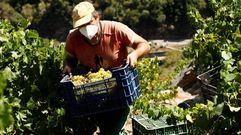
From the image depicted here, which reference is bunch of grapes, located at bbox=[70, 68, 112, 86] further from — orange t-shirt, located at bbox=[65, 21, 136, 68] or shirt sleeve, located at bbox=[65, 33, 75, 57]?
shirt sleeve, located at bbox=[65, 33, 75, 57]

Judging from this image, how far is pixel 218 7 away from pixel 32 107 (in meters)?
2.32

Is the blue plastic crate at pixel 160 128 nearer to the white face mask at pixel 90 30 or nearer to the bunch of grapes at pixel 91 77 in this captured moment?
the bunch of grapes at pixel 91 77

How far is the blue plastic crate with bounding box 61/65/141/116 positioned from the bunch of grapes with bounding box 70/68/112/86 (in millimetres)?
40

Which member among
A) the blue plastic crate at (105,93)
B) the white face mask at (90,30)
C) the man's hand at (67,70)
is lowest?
the blue plastic crate at (105,93)

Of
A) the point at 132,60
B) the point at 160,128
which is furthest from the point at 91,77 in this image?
the point at 160,128

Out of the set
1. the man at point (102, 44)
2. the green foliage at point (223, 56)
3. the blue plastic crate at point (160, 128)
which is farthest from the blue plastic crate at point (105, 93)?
the green foliage at point (223, 56)

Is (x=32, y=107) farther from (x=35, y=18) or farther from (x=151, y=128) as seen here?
Result: (x=35, y=18)

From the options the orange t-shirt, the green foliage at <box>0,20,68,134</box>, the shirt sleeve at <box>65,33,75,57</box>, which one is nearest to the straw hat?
the orange t-shirt

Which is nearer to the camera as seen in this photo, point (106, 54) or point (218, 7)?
point (106, 54)

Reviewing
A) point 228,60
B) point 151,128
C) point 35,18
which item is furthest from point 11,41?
point 35,18

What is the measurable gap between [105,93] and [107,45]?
41 cm

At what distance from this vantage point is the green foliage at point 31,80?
13.2 feet

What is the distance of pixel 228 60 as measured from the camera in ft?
10.5

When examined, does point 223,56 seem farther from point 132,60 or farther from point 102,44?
point 102,44
